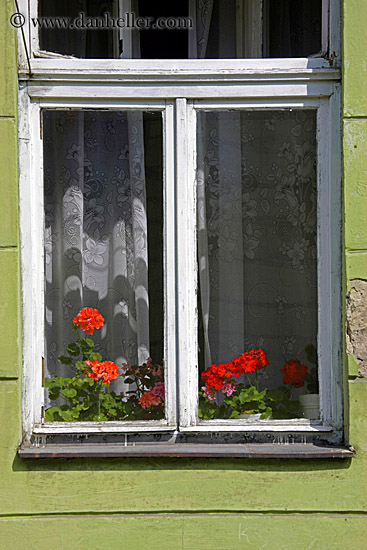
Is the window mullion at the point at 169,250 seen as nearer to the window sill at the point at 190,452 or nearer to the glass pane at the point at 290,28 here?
the window sill at the point at 190,452

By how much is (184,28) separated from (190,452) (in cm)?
179

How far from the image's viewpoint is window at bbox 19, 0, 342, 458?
2953 mm

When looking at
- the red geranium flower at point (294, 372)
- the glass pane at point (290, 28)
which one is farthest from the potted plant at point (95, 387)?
the glass pane at point (290, 28)

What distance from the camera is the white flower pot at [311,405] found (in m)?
2.99

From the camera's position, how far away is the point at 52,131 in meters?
3.10

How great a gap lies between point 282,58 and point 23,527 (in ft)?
6.86

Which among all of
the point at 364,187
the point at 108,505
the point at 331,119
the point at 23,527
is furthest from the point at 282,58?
the point at 23,527

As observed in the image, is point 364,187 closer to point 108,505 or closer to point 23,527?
point 108,505

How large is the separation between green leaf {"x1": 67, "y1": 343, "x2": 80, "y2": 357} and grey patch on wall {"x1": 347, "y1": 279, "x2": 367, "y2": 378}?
42.3 inches

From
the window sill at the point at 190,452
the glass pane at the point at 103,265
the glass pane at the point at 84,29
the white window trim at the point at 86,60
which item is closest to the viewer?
the window sill at the point at 190,452

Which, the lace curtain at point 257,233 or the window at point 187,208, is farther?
the lace curtain at point 257,233

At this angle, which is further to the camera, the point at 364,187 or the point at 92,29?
the point at 92,29

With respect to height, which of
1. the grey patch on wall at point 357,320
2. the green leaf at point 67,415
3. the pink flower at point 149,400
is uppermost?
the grey patch on wall at point 357,320

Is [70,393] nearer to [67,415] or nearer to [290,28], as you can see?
[67,415]
